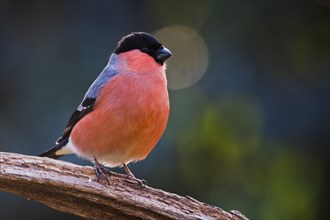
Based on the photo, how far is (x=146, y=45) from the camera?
5.04 m

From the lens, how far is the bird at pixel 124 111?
4621mm

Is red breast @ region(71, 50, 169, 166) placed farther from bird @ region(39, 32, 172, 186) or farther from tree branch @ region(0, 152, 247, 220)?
tree branch @ region(0, 152, 247, 220)

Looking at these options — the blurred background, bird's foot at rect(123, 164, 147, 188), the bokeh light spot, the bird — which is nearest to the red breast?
the bird

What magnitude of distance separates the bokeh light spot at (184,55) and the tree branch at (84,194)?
1291 mm

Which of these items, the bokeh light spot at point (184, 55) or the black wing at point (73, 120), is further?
the bokeh light spot at point (184, 55)

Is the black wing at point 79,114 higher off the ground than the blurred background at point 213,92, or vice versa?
the blurred background at point 213,92

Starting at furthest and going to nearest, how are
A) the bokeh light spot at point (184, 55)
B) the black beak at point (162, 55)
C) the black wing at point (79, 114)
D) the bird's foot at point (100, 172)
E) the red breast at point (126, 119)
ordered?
the bokeh light spot at point (184, 55), the black beak at point (162, 55), the black wing at point (79, 114), the red breast at point (126, 119), the bird's foot at point (100, 172)

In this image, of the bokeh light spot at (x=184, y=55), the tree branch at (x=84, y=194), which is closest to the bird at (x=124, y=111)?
the tree branch at (x=84, y=194)

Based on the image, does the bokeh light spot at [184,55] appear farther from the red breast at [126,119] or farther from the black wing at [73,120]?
the black wing at [73,120]

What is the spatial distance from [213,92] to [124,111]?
37.3 inches

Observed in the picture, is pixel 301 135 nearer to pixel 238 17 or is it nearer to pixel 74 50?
pixel 238 17

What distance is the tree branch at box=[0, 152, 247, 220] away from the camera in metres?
4.12

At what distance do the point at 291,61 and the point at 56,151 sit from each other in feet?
6.14

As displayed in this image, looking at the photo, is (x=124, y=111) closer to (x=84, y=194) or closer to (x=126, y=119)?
(x=126, y=119)
